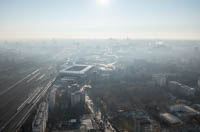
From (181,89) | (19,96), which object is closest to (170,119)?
(181,89)

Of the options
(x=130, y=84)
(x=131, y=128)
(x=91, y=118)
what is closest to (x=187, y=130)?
(x=131, y=128)

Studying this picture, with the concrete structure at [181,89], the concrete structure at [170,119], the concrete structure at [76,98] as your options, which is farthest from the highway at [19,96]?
the concrete structure at [181,89]

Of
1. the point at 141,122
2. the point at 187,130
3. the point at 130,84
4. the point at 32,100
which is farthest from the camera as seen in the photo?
the point at 130,84

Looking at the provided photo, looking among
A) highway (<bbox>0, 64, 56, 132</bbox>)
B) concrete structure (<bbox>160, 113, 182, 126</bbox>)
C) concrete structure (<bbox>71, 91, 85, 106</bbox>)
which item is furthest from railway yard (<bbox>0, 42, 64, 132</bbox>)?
concrete structure (<bbox>160, 113, 182, 126</bbox>)

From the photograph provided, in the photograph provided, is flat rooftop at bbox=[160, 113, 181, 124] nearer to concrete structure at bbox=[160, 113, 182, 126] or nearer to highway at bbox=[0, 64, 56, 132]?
concrete structure at bbox=[160, 113, 182, 126]

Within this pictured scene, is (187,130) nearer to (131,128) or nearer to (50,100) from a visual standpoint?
(131,128)

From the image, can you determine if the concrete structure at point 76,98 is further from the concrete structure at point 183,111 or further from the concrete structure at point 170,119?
the concrete structure at point 183,111

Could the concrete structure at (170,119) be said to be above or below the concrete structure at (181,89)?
below
